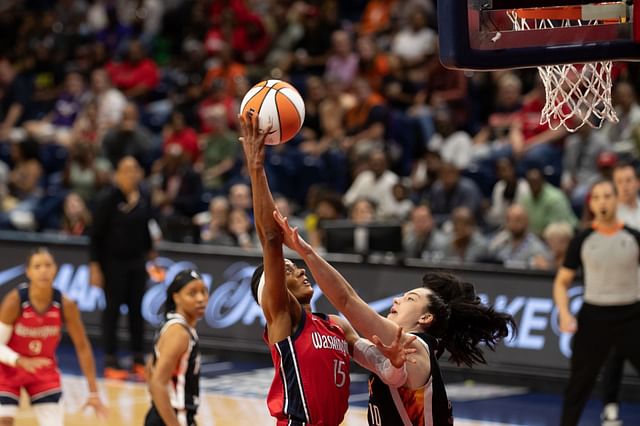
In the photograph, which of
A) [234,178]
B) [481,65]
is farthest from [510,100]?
[481,65]

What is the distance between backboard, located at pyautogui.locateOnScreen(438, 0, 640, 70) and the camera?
215 inches

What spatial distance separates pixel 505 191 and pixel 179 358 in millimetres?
6614

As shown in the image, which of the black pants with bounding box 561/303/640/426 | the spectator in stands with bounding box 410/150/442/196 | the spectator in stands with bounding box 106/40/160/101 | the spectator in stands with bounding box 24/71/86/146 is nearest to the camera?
the black pants with bounding box 561/303/640/426

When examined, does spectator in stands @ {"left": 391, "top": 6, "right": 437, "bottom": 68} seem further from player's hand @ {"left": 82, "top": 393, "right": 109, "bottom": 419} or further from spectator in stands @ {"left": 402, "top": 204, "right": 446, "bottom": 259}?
player's hand @ {"left": 82, "top": 393, "right": 109, "bottom": 419}

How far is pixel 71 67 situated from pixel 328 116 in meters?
Result: 6.11

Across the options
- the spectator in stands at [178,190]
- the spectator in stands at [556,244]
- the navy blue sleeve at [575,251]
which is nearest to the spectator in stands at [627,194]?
the navy blue sleeve at [575,251]

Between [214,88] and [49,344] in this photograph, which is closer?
[49,344]

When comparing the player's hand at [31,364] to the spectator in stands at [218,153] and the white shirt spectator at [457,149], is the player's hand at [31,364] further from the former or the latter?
the spectator in stands at [218,153]

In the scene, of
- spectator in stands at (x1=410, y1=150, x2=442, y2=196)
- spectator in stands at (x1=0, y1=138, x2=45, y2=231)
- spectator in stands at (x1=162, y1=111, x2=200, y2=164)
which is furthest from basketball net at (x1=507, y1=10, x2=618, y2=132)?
spectator in stands at (x1=0, y1=138, x2=45, y2=231)

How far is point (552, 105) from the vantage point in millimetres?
6312

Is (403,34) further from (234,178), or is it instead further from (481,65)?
(481,65)

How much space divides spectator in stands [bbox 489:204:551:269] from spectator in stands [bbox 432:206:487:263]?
200mm

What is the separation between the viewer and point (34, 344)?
7.66 m

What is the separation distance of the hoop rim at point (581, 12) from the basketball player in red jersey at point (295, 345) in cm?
165
